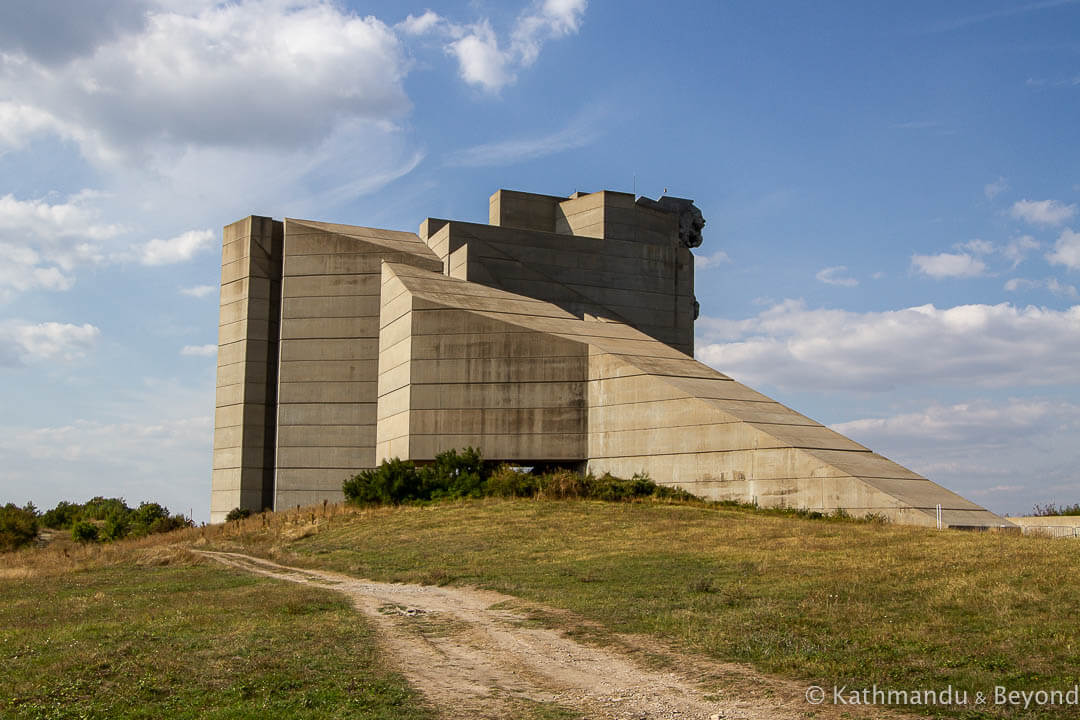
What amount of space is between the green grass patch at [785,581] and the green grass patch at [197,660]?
388 cm

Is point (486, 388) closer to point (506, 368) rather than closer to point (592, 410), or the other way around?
point (506, 368)

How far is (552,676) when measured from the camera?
11039 millimetres

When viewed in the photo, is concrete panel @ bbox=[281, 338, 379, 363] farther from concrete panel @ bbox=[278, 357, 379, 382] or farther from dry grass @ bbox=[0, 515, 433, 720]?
dry grass @ bbox=[0, 515, 433, 720]

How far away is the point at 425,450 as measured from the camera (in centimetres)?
3925

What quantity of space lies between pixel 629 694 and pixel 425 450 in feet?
97.0

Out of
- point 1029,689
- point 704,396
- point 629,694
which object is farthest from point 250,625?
point 704,396

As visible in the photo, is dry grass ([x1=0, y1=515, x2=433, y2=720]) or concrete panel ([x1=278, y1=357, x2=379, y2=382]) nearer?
dry grass ([x1=0, y1=515, x2=433, y2=720])

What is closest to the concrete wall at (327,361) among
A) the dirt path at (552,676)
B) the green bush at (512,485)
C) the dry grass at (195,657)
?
the green bush at (512,485)

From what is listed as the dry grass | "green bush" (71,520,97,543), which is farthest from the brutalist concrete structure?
the dry grass

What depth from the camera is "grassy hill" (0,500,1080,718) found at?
34.3 feet

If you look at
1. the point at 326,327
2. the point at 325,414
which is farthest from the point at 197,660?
the point at 326,327

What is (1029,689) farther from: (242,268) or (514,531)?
(242,268)

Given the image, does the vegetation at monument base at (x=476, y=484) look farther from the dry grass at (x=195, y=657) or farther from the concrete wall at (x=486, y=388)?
the dry grass at (x=195, y=657)

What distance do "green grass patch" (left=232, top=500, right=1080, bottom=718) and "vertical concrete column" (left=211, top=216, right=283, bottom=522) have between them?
71.0 feet
